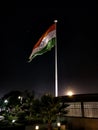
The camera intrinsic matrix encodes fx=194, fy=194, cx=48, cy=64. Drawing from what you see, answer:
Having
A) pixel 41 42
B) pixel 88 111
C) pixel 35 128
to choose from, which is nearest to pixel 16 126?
pixel 35 128

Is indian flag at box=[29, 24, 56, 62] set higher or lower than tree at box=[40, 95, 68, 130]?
higher

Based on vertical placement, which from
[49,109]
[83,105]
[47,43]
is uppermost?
[47,43]

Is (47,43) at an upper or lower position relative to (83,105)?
upper

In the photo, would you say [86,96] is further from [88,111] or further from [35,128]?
[35,128]

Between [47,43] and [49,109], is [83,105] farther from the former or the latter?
[47,43]

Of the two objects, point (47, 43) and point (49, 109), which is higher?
point (47, 43)

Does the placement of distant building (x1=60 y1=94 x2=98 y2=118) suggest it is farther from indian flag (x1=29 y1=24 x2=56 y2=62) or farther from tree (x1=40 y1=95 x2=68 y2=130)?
indian flag (x1=29 y1=24 x2=56 y2=62)

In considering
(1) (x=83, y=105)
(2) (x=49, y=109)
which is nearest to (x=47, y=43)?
(2) (x=49, y=109)

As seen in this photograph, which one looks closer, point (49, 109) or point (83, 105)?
point (49, 109)

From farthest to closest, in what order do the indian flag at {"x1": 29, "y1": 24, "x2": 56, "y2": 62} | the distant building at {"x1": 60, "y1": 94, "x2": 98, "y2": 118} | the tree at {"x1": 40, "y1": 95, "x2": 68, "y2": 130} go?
the indian flag at {"x1": 29, "y1": 24, "x2": 56, "y2": 62}, the distant building at {"x1": 60, "y1": 94, "x2": 98, "y2": 118}, the tree at {"x1": 40, "y1": 95, "x2": 68, "y2": 130}

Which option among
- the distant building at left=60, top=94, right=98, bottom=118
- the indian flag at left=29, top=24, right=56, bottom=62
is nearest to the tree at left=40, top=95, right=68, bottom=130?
the distant building at left=60, top=94, right=98, bottom=118

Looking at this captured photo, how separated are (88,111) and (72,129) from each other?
8.68 ft

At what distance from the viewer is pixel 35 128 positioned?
18.4 m

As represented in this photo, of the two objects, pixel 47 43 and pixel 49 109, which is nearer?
pixel 49 109
